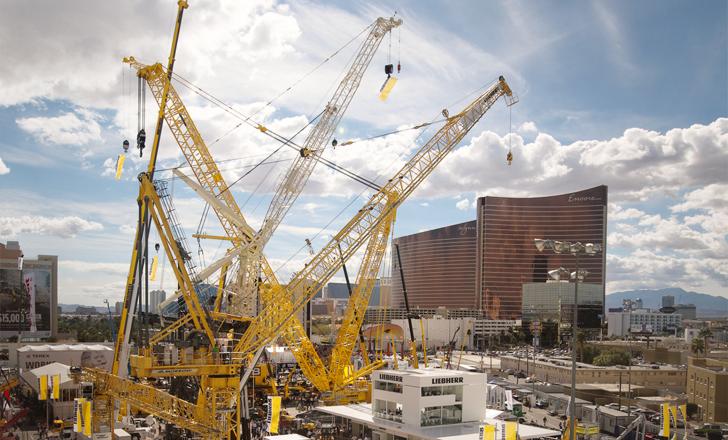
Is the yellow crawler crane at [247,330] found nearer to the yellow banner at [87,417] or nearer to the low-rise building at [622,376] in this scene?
the yellow banner at [87,417]

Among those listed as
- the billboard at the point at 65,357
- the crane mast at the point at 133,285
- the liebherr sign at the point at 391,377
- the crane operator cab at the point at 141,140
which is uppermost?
the crane operator cab at the point at 141,140

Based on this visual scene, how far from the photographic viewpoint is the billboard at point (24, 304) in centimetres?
8806

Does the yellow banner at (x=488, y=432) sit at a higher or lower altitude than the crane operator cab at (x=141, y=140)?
lower

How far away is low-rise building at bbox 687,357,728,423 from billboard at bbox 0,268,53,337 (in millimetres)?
81867

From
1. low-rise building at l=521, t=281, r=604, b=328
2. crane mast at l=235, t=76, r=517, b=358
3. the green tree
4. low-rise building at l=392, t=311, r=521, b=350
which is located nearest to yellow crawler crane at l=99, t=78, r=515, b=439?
crane mast at l=235, t=76, r=517, b=358

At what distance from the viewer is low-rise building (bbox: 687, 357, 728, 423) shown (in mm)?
55094

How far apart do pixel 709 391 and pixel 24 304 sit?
3348 inches

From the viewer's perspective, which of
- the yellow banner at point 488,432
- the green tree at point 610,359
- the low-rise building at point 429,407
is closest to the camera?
the yellow banner at point 488,432

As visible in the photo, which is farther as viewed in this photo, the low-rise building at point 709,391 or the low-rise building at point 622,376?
the low-rise building at point 622,376

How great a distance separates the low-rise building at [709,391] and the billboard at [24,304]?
269 ft

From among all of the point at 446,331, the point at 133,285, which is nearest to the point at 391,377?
the point at 133,285

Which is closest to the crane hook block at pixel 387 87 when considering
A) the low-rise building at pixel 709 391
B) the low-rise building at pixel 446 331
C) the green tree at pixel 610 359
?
the low-rise building at pixel 709 391

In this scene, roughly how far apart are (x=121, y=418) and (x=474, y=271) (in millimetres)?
161306

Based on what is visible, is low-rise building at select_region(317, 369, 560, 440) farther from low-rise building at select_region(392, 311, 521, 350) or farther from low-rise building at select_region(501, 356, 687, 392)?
low-rise building at select_region(392, 311, 521, 350)
